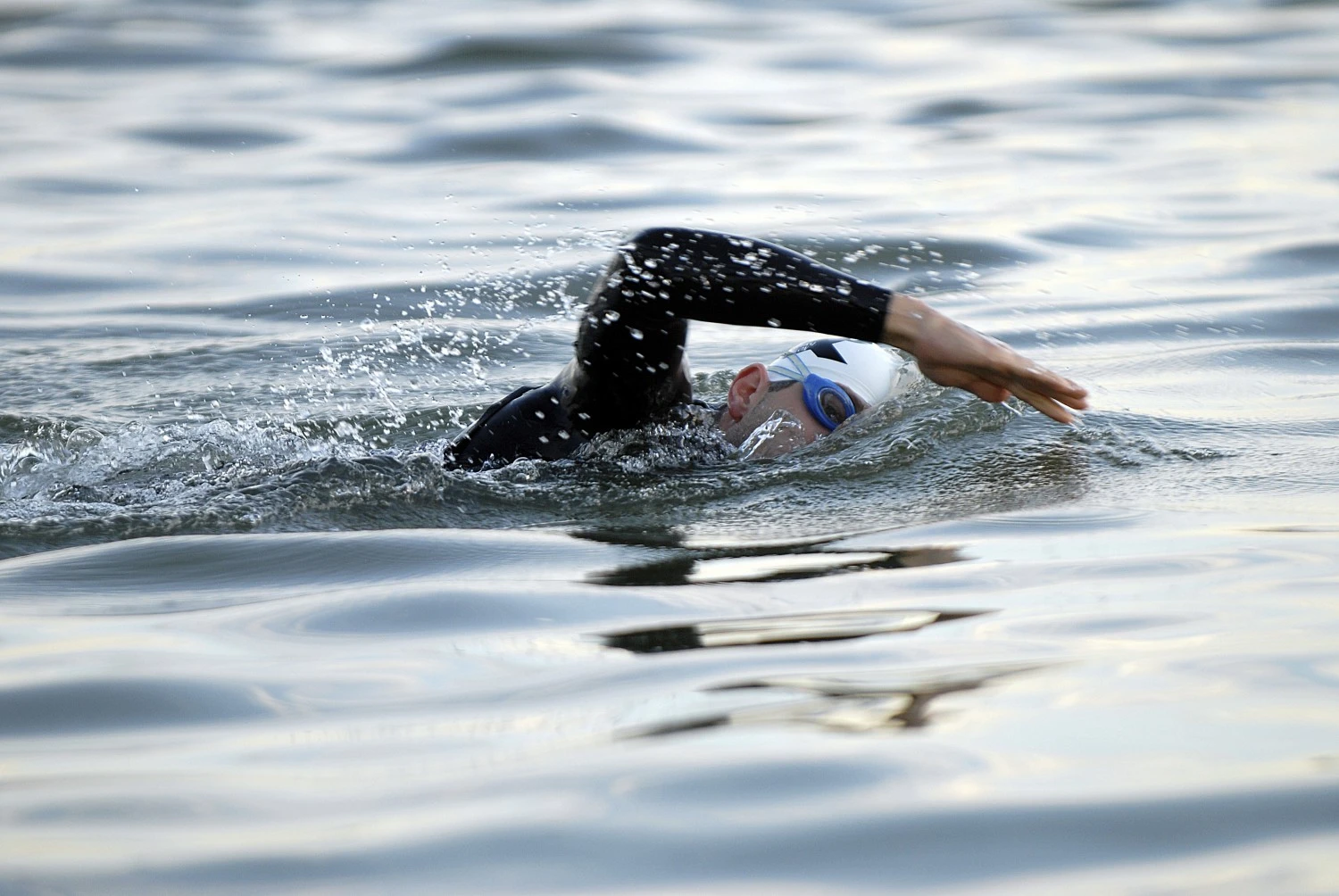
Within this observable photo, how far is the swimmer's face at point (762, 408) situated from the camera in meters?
4.84

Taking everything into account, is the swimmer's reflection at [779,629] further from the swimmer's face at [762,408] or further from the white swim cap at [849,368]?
the white swim cap at [849,368]

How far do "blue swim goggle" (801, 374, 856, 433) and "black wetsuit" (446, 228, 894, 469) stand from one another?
0.38 m

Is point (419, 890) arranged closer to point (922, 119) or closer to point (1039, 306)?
point (1039, 306)

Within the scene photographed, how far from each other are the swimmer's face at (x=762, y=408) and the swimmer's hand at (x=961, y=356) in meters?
0.62

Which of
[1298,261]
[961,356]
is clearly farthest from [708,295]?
A: [1298,261]

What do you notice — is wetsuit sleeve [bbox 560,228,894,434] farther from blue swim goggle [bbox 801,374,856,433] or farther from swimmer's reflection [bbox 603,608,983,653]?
swimmer's reflection [bbox 603,608,983,653]

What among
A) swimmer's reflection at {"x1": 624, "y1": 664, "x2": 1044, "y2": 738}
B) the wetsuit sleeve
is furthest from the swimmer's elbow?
swimmer's reflection at {"x1": 624, "y1": 664, "x2": 1044, "y2": 738}

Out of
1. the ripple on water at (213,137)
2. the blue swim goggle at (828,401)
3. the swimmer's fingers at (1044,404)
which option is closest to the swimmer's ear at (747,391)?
the blue swim goggle at (828,401)

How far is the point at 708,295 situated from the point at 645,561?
87cm

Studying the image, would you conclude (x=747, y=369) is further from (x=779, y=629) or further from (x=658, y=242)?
(x=779, y=629)

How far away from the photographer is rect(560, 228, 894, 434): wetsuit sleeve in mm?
4191

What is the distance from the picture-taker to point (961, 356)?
417 centimetres

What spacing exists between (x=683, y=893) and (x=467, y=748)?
65 centimetres

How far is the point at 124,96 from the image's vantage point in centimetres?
1433
